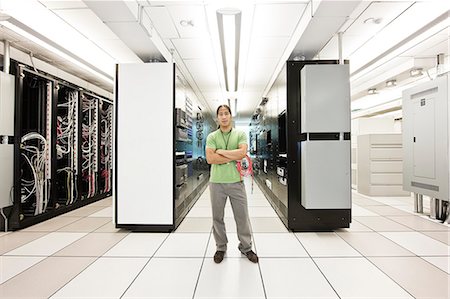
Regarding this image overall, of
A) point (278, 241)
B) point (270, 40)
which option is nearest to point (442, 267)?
point (278, 241)

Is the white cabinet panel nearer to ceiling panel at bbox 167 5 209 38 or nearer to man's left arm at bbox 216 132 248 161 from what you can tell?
man's left arm at bbox 216 132 248 161

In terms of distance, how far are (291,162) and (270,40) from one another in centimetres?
197

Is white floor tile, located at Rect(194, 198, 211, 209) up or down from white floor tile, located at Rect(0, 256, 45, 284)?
down

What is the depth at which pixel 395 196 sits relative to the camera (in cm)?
595

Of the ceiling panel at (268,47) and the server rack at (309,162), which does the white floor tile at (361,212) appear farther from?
the ceiling panel at (268,47)

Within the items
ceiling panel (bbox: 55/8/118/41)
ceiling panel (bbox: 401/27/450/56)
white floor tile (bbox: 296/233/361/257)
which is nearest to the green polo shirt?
white floor tile (bbox: 296/233/361/257)

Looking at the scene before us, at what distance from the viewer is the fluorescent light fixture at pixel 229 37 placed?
3.14m

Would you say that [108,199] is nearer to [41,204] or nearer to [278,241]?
[41,204]

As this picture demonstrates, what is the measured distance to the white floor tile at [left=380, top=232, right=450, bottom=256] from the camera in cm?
267

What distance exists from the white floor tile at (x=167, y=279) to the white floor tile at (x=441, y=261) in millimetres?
2137

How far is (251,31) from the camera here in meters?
3.72

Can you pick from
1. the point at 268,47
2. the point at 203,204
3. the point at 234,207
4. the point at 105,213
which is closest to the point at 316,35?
the point at 268,47

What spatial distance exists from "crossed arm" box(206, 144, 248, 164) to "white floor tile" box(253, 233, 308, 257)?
3.34 feet

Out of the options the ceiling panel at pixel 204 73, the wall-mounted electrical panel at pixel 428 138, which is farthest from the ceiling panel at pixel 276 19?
the wall-mounted electrical panel at pixel 428 138
